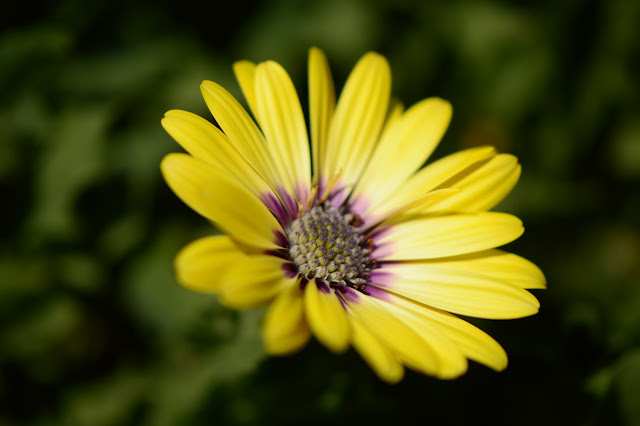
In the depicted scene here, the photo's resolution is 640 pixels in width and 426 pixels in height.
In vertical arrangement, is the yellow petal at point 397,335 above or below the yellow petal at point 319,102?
below

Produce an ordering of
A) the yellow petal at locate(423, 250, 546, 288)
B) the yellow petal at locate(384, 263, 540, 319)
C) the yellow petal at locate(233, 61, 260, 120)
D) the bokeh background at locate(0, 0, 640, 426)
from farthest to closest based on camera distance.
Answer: the bokeh background at locate(0, 0, 640, 426) → the yellow petal at locate(233, 61, 260, 120) → the yellow petal at locate(423, 250, 546, 288) → the yellow petal at locate(384, 263, 540, 319)

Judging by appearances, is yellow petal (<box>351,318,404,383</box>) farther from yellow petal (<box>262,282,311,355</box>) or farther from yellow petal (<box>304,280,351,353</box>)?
yellow petal (<box>262,282,311,355</box>)

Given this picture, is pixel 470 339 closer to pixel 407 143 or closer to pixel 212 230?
pixel 407 143

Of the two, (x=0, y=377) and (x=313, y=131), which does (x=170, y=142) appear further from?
(x=0, y=377)

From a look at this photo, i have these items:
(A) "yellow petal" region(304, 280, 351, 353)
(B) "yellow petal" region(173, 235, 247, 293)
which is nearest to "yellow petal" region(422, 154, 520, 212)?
(A) "yellow petal" region(304, 280, 351, 353)

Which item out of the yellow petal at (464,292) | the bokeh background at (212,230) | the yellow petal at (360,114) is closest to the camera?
the yellow petal at (464,292)

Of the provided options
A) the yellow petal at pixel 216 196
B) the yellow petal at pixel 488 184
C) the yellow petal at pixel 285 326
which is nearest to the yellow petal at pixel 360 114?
the yellow petal at pixel 488 184

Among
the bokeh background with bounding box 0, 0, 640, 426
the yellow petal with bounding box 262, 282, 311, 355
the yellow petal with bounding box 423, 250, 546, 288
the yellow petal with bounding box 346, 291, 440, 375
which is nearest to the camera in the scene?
the yellow petal with bounding box 262, 282, 311, 355

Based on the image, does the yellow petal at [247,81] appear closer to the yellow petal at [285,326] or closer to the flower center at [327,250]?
the flower center at [327,250]

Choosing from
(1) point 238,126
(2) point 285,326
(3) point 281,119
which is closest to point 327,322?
(2) point 285,326
